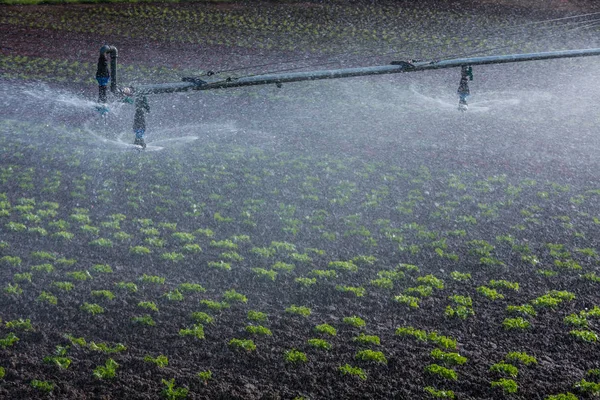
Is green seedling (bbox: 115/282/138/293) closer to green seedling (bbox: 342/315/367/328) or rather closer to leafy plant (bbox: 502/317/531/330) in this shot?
green seedling (bbox: 342/315/367/328)

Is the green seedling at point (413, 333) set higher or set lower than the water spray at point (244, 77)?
lower

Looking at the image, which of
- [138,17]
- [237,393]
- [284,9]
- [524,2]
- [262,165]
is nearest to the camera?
[237,393]

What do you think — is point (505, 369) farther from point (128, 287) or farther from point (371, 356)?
point (128, 287)

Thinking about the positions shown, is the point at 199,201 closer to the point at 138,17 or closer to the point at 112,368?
the point at 112,368

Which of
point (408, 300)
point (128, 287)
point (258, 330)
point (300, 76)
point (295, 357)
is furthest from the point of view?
point (300, 76)

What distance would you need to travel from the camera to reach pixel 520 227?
2308 centimetres

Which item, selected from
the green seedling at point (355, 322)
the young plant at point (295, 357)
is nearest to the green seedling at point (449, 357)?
the green seedling at point (355, 322)

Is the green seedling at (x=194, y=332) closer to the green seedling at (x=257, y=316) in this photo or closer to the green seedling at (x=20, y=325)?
the green seedling at (x=257, y=316)

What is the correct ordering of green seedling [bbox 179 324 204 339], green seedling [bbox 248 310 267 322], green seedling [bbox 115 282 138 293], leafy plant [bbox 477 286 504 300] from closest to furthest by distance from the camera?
1. green seedling [bbox 179 324 204 339]
2. green seedling [bbox 248 310 267 322]
3. green seedling [bbox 115 282 138 293]
4. leafy plant [bbox 477 286 504 300]

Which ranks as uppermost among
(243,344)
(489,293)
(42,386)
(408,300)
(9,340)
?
(489,293)

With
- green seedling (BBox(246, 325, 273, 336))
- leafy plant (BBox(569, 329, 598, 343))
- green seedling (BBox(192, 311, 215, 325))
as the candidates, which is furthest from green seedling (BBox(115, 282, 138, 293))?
leafy plant (BBox(569, 329, 598, 343))

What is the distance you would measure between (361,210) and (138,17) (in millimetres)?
32567

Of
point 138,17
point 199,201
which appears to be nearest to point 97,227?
point 199,201

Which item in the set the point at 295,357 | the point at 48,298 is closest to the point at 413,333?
the point at 295,357
